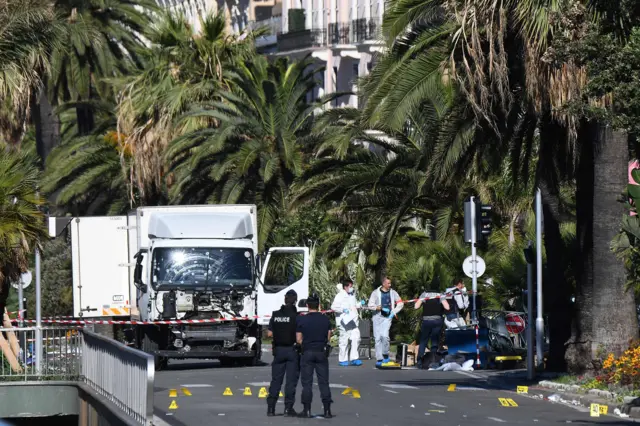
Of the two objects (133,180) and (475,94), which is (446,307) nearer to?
(475,94)

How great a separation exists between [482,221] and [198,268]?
5.64m

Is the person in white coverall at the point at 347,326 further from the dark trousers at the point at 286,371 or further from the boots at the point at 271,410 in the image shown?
the boots at the point at 271,410

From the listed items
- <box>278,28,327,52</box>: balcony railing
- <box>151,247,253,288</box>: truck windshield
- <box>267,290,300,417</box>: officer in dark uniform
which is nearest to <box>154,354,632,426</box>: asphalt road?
<box>267,290,300,417</box>: officer in dark uniform

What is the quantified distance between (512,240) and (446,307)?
6715 mm

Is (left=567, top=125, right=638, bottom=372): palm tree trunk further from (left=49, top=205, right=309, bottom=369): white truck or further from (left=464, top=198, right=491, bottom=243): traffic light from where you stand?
(left=49, top=205, right=309, bottom=369): white truck

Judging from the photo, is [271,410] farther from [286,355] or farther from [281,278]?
[281,278]

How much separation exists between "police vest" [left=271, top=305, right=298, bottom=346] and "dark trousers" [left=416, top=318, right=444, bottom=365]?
376 inches

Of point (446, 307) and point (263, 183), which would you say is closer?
point (446, 307)

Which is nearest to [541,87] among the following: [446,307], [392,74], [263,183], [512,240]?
[392,74]

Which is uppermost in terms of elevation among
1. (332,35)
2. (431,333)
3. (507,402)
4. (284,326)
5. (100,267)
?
(332,35)

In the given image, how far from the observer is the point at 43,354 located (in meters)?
21.5

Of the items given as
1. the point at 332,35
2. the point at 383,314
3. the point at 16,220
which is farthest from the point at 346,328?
the point at 332,35

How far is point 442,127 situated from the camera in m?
25.0

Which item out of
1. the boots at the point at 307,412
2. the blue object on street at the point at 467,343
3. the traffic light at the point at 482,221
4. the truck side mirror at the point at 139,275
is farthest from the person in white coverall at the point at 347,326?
the boots at the point at 307,412
